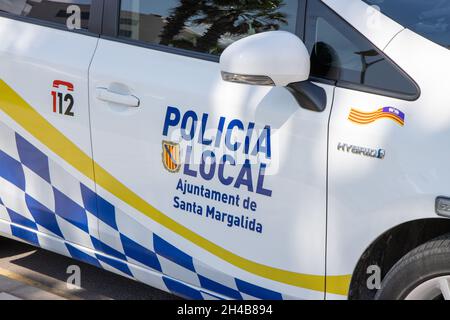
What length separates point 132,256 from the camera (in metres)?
3.08

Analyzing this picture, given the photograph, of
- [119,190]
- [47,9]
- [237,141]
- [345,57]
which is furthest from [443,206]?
[47,9]

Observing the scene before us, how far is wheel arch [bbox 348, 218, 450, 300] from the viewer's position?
8.09ft

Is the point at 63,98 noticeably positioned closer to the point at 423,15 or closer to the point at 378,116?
the point at 378,116

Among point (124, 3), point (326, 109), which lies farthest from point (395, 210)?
point (124, 3)

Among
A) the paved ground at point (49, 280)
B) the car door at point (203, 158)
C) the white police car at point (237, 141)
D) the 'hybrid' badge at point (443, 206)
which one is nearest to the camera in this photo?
the 'hybrid' badge at point (443, 206)

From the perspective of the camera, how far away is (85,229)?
3.20 meters

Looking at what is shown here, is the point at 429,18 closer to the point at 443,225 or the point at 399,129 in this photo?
the point at 399,129

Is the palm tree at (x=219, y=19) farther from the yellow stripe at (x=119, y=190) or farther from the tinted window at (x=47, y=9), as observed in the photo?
the yellow stripe at (x=119, y=190)

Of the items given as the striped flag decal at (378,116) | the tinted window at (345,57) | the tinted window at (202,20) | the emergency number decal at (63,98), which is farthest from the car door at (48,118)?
the striped flag decal at (378,116)

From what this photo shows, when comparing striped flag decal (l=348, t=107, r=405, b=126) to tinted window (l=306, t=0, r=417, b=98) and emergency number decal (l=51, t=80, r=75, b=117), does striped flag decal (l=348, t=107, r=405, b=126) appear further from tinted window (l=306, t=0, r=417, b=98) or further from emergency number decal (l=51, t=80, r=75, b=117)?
emergency number decal (l=51, t=80, r=75, b=117)

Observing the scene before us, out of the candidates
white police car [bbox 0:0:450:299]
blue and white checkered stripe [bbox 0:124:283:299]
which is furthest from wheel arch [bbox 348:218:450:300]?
blue and white checkered stripe [bbox 0:124:283:299]

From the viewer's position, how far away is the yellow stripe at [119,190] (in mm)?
2627

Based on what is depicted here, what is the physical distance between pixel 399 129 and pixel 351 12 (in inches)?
18.1

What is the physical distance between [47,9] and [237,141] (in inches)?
46.7
